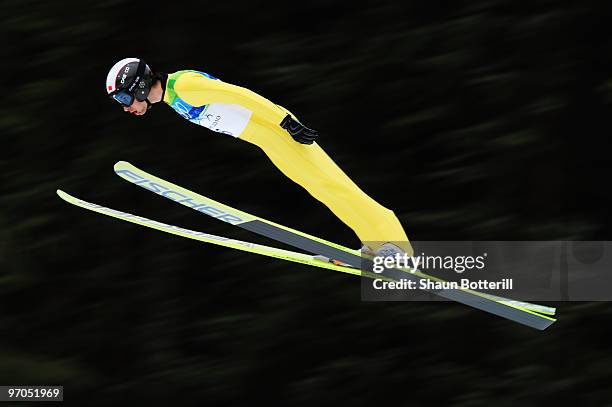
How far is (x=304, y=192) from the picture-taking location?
28.3ft

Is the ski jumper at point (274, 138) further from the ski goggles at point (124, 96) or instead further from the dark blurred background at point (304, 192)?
the dark blurred background at point (304, 192)

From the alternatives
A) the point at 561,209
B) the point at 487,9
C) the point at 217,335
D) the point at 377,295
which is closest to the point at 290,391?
the point at 217,335

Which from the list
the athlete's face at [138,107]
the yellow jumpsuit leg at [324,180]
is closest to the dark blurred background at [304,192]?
the yellow jumpsuit leg at [324,180]

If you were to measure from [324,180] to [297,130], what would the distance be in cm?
42

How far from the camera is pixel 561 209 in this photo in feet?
27.8

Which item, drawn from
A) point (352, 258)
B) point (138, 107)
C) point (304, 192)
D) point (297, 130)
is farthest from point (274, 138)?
point (304, 192)

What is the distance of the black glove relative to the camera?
6.21 m

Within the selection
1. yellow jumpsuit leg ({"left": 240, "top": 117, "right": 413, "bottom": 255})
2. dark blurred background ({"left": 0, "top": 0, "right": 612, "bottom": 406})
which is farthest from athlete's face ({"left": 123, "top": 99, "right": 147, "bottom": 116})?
dark blurred background ({"left": 0, "top": 0, "right": 612, "bottom": 406})

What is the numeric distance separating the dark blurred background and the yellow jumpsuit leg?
1439 millimetres

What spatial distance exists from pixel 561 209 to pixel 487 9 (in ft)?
4.70

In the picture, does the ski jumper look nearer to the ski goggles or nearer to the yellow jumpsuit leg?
the yellow jumpsuit leg

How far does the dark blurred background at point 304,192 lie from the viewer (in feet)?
26.8

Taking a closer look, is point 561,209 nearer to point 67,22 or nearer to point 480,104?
point 480,104

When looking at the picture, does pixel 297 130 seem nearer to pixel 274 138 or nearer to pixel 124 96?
pixel 274 138
